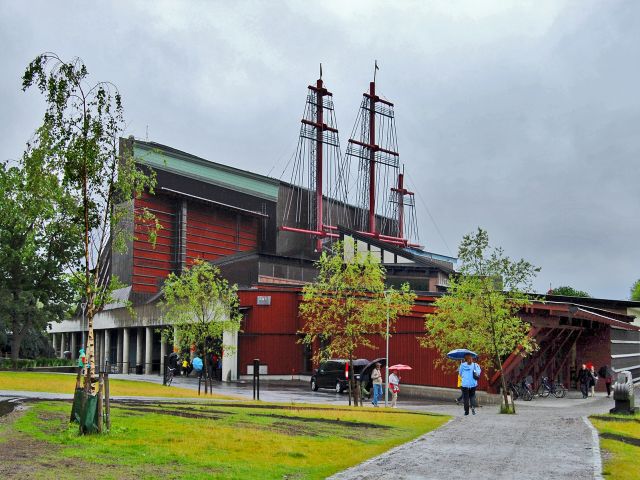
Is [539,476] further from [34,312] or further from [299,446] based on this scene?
[34,312]

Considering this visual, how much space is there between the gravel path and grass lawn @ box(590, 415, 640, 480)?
0.80 feet

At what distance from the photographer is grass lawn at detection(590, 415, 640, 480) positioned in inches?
448

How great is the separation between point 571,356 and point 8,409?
3526 centimetres

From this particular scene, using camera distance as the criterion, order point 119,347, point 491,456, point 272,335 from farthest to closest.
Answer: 1. point 119,347
2. point 272,335
3. point 491,456

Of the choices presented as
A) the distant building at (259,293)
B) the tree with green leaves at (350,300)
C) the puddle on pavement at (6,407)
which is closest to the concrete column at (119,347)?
the distant building at (259,293)

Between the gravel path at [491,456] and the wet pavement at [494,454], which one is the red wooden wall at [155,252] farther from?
the gravel path at [491,456]

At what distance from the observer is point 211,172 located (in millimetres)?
76438

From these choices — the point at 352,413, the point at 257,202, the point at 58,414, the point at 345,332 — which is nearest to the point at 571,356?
the point at 345,332

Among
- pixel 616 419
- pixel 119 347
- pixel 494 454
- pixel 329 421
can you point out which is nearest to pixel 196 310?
pixel 329 421

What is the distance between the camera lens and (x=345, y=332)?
30312mm

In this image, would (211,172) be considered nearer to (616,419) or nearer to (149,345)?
(149,345)

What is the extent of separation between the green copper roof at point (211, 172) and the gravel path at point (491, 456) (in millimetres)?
53650

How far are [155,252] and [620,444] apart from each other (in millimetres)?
59773

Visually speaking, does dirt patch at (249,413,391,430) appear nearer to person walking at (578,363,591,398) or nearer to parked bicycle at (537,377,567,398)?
parked bicycle at (537,377,567,398)
